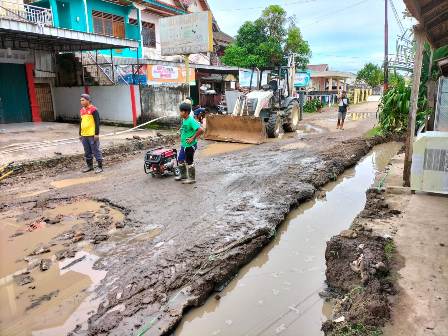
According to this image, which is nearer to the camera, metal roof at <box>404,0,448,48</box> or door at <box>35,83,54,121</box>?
metal roof at <box>404,0,448,48</box>

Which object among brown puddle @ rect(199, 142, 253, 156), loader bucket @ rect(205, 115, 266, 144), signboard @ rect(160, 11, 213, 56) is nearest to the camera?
brown puddle @ rect(199, 142, 253, 156)

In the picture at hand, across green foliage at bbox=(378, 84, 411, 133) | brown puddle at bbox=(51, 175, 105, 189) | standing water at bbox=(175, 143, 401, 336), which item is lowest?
standing water at bbox=(175, 143, 401, 336)

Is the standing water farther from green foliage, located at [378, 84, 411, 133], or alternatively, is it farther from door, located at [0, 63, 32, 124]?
door, located at [0, 63, 32, 124]

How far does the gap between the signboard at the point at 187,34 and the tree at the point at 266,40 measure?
9.19 meters

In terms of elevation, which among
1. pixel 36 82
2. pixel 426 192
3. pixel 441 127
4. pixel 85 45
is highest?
pixel 85 45

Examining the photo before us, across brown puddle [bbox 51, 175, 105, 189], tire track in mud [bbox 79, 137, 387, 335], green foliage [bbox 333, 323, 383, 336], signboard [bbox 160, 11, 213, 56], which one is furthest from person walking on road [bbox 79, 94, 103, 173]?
signboard [bbox 160, 11, 213, 56]

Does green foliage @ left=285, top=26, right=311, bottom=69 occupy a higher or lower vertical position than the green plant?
higher

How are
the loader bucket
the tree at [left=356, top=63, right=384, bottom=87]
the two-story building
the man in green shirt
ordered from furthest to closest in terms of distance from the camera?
the tree at [left=356, top=63, right=384, bottom=87]
the two-story building
the loader bucket
the man in green shirt

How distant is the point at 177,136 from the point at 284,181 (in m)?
7.25

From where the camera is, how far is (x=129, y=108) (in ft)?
50.3

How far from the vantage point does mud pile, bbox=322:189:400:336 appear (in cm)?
282

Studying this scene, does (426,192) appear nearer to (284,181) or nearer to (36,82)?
(284,181)


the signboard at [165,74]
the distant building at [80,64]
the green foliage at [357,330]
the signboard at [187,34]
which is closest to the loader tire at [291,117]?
the signboard at [187,34]

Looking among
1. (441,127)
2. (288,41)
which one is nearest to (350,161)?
(441,127)
